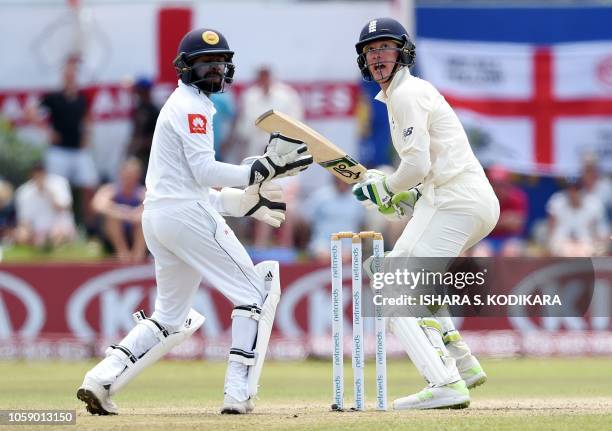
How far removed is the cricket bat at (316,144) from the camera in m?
8.52

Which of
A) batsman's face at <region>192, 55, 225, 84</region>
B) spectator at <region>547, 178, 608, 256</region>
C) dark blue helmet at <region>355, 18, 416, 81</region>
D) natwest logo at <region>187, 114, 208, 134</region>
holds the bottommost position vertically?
spectator at <region>547, 178, 608, 256</region>

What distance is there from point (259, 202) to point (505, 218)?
679cm

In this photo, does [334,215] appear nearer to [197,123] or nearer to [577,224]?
[577,224]

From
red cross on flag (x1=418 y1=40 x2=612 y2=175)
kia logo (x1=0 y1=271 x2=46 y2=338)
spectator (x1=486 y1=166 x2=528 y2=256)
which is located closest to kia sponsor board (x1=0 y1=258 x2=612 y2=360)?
kia logo (x1=0 y1=271 x2=46 y2=338)

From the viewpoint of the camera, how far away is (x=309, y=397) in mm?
10109

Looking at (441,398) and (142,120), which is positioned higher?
(142,120)

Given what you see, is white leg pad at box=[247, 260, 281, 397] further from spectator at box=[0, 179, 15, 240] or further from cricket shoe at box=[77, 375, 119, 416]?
spectator at box=[0, 179, 15, 240]

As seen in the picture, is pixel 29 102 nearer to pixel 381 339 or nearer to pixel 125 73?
pixel 125 73

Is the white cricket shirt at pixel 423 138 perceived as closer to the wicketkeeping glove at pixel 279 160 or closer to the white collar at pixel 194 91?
the wicketkeeping glove at pixel 279 160

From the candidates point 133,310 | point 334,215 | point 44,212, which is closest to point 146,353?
point 133,310

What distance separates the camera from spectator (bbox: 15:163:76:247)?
51.1 ft

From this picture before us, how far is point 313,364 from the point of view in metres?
14.2

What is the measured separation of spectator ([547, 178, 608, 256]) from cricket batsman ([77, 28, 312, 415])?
7.27 meters

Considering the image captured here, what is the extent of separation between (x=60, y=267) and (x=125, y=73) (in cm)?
351
